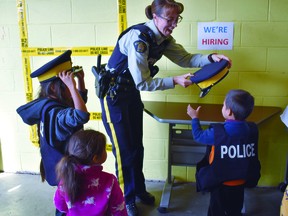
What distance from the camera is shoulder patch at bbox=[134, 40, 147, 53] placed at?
193 centimetres

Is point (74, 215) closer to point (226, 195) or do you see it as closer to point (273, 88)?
point (226, 195)

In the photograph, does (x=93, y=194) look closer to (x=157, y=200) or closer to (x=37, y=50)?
(x=157, y=200)

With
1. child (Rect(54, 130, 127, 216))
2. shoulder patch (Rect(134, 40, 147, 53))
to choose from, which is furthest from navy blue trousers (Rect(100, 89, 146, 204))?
child (Rect(54, 130, 127, 216))

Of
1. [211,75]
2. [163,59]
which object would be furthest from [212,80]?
[163,59]

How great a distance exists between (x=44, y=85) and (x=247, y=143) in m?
1.14

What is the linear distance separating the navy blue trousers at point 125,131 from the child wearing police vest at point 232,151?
53 centimetres

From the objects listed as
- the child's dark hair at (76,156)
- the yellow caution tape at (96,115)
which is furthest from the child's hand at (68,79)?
the yellow caution tape at (96,115)

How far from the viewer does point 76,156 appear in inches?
52.4

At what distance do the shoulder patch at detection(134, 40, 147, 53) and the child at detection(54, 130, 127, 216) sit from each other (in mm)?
737

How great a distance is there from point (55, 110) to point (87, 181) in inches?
19.2

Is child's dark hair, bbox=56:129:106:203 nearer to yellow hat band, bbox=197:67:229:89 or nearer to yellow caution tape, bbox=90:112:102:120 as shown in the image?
yellow hat band, bbox=197:67:229:89

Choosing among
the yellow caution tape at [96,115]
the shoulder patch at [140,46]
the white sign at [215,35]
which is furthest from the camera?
the yellow caution tape at [96,115]

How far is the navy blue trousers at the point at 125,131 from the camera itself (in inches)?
84.7

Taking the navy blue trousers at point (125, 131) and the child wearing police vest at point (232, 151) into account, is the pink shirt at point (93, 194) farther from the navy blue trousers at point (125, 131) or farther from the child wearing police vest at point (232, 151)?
the navy blue trousers at point (125, 131)
